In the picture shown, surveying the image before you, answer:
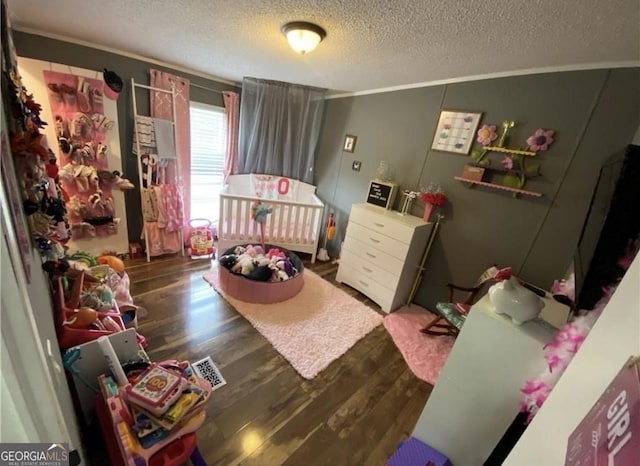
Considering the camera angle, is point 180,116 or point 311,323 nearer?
point 311,323

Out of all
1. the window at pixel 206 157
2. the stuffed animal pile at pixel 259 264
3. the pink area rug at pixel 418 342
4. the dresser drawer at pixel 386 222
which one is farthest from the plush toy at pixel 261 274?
the window at pixel 206 157

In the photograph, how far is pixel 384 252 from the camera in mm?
2508

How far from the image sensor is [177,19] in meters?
1.66

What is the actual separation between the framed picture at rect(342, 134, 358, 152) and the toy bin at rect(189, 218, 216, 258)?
6.70ft

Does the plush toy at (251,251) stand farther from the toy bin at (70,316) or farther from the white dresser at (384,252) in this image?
→ the toy bin at (70,316)

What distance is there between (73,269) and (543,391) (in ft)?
7.26

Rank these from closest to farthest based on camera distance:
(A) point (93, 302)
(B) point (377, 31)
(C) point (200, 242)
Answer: (A) point (93, 302)
(B) point (377, 31)
(C) point (200, 242)

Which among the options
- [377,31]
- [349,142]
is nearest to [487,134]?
[377,31]

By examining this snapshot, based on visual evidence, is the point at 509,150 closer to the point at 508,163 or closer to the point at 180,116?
the point at 508,163

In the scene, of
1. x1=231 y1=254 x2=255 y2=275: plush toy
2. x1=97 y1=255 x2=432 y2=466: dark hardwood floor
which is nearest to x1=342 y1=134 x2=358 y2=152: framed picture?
x1=231 y1=254 x2=255 y2=275: plush toy

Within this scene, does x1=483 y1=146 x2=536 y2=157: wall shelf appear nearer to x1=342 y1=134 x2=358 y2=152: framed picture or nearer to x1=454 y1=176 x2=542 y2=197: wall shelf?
x1=454 y1=176 x2=542 y2=197: wall shelf

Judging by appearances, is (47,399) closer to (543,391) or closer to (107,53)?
(543,391)

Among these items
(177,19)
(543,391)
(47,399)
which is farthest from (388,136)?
(47,399)

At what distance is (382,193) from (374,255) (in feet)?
2.31
